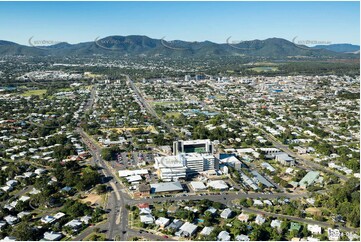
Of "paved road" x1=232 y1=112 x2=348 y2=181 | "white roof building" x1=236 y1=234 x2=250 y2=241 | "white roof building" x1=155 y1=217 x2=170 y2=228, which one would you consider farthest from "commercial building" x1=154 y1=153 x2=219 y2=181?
"paved road" x1=232 y1=112 x2=348 y2=181

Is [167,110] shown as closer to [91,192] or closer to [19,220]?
[91,192]

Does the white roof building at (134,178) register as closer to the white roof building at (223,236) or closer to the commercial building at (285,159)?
the white roof building at (223,236)

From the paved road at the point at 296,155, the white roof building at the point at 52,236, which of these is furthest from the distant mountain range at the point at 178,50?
the white roof building at the point at 52,236

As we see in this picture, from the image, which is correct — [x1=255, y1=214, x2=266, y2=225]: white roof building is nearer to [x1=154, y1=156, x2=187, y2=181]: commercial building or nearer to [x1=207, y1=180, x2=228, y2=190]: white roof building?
[x1=207, y1=180, x2=228, y2=190]: white roof building

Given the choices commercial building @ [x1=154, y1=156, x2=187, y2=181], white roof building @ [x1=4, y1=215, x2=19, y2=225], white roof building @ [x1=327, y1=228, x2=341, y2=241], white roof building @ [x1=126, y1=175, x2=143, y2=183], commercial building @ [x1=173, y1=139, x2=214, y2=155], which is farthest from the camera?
commercial building @ [x1=173, y1=139, x2=214, y2=155]

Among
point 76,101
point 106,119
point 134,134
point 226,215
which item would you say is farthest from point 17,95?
point 226,215

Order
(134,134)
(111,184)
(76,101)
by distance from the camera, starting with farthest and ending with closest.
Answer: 1. (76,101)
2. (134,134)
3. (111,184)

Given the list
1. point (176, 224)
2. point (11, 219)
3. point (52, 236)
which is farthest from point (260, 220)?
point (11, 219)

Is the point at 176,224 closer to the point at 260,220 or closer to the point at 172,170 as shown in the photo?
the point at 260,220
